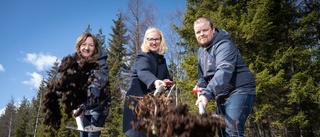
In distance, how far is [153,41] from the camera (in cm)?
298

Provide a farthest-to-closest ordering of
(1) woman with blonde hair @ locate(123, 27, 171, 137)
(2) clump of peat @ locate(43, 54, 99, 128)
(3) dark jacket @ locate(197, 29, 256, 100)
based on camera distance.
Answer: (2) clump of peat @ locate(43, 54, 99, 128) → (1) woman with blonde hair @ locate(123, 27, 171, 137) → (3) dark jacket @ locate(197, 29, 256, 100)

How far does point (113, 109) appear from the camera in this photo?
20.4 meters

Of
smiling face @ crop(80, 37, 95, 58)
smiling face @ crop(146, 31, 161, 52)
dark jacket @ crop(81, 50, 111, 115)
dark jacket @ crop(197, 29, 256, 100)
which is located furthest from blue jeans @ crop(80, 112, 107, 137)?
dark jacket @ crop(197, 29, 256, 100)

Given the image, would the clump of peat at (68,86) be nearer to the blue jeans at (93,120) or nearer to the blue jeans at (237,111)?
the blue jeans at (93,120)

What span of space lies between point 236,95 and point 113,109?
19004 millimetres

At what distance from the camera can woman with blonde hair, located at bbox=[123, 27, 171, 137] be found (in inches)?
96.4

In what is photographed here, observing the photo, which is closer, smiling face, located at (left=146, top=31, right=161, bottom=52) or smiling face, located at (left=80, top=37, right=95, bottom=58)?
smiling face, located at (left=146, top=31, right=161, bottom=52)

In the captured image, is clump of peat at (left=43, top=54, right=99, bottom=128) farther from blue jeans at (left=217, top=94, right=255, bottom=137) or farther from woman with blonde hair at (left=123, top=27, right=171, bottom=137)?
blue jeans at (left=217, top=94, right=255, bottom=137)

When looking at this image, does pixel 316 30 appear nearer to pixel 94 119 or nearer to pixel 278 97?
pixel 278 97

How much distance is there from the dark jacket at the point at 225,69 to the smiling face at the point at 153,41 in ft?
2.00

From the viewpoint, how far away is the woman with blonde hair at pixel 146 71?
96.4 inches

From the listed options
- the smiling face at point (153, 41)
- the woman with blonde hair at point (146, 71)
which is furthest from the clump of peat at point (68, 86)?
the smiling face at point (153, 41)

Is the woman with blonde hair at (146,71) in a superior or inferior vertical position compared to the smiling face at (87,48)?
inferior

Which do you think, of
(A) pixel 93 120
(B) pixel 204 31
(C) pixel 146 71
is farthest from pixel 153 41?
(A) pixel 93 120
